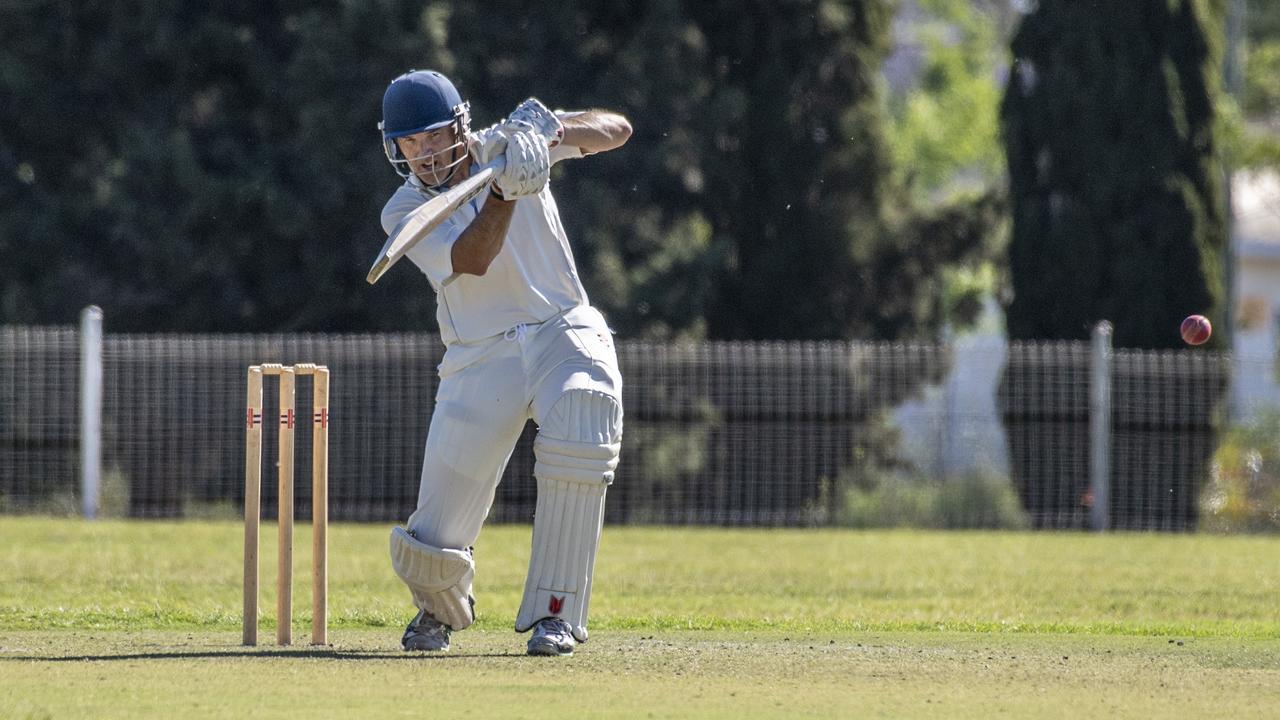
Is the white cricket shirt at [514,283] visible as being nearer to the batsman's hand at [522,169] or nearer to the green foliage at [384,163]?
the batsman's hand at [522,169]

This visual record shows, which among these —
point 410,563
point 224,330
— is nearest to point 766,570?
point 410,563

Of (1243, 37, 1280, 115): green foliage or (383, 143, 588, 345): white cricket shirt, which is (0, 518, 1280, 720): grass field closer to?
(383, 143, 588, 345): white cricket shirt

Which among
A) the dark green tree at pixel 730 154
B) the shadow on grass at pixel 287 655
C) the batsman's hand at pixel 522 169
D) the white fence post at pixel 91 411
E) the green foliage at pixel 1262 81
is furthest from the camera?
the green foliage at pixel 1262 81

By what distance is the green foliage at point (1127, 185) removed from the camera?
17281 millimetres

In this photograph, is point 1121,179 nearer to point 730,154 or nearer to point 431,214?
point 730,154

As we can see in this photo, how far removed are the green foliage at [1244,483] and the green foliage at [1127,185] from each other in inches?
40.8

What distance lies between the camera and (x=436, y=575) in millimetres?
6234

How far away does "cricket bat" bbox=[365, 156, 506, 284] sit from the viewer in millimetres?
5602

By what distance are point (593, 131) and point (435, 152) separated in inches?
23.1

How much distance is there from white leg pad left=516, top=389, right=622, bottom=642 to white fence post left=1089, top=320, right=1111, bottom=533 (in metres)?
10.4

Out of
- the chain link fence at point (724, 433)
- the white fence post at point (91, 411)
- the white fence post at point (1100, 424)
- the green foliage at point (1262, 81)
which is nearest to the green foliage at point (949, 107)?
the green foliage at point (1262, 81)

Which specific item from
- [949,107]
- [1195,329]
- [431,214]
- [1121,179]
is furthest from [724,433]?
Result: [949,107]

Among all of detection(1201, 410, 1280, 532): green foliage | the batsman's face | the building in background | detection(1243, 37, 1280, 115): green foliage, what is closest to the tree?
detection(1201, 410, 1280, 532): green foliage

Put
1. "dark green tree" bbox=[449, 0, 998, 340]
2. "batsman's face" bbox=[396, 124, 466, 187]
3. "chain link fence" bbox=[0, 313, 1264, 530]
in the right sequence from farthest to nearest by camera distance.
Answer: "dark green tree" bbox=[449, 0, 998, 340]
"chain link fence" bbox=[0, 313, 1264, 530]
"batsman's face" bbox=[396, 124, 466, 187]
